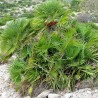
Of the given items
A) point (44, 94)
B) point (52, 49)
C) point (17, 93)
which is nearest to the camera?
point (44, 94)

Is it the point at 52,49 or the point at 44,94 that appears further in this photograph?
the point at 52,49

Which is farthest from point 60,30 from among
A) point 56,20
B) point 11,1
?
point 11,1

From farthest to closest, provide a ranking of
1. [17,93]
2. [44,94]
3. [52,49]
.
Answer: [17,93] → [52,49] → [44,94]

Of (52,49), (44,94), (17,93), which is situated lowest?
(17,93)

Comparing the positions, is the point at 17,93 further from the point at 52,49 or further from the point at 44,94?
the point at 52,49

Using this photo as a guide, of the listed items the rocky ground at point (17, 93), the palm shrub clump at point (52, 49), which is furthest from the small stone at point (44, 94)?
the palm shrub clump at point (52, 49)

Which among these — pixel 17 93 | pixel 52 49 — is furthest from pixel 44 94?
pixel 52 49

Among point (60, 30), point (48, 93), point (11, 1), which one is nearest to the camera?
point (48, 93)

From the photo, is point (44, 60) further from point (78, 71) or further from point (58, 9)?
point (58, 9)

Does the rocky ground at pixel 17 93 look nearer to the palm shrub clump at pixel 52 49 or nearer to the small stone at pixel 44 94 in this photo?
the small stone at pixel 44 94
